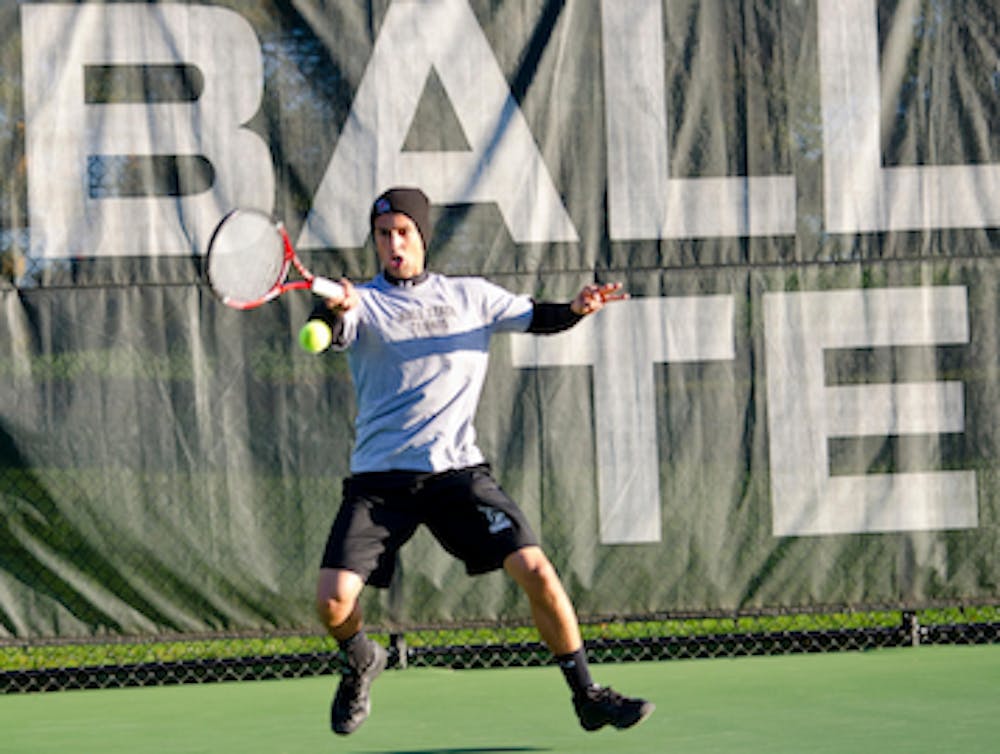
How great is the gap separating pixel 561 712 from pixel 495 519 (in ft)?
3.30

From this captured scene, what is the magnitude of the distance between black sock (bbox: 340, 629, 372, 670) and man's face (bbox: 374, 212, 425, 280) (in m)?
0.97

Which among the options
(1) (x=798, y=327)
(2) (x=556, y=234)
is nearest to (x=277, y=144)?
(2) (x=556, y=234)

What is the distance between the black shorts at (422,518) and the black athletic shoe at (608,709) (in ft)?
1.36

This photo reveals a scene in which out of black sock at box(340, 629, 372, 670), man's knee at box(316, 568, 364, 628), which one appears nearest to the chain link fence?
black sock at box(340, 629, 372, 670)

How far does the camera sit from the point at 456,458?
436 cm

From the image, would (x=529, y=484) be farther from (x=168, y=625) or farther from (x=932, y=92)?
(x=932, y=92)

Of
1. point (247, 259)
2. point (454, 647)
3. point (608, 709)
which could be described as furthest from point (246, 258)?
point (454, 647)

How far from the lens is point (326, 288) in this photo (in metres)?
3.98

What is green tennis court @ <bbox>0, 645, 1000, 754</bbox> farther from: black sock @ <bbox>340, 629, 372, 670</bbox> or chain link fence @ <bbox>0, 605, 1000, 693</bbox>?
black sock @ <bbox>340, 629, 372, 670</bbox>

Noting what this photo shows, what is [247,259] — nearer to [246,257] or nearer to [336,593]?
[246,257]

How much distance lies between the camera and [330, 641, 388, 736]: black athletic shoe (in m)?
4.28

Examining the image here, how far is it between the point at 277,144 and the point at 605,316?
136cm

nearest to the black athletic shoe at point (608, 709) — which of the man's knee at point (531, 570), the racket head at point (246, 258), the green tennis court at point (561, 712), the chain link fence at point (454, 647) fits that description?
the green tennis court at point (561, 712)

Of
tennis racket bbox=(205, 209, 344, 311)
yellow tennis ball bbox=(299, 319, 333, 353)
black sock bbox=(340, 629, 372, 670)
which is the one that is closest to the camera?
yellow tennis ball bbox=(299, 319, 333, 353)
